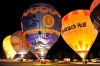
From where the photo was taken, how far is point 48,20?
25625 mm

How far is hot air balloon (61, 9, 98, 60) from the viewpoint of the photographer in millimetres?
25733

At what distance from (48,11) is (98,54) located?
28699 millimetres

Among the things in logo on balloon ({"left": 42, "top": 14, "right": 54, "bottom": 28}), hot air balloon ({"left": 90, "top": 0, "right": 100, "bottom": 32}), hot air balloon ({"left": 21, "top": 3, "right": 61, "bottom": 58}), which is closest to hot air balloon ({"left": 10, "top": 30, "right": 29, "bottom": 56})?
hot air balloon ({"left": 21, "top": 3, "right": 61, "bottom": 58})

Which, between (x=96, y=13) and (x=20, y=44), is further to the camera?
(x=20, y=44)

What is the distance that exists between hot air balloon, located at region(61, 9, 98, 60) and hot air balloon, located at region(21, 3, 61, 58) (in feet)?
5.05

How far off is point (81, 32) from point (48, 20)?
353 centimetres

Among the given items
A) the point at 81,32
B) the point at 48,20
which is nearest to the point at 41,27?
the point at 48,20

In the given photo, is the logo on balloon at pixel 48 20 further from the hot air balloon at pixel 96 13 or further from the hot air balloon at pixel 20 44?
the hot air balloon at pixel 20 44

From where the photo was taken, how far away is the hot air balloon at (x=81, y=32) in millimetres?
25733

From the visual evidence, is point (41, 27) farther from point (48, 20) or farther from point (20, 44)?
point (20, 44)

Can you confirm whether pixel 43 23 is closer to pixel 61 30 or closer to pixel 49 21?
pixel 49 21

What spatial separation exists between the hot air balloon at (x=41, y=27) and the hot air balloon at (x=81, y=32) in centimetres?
154

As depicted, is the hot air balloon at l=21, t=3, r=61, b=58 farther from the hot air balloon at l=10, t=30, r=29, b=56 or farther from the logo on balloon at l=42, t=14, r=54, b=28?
the hot air balloon at l=10, t=30, r=29, b=56

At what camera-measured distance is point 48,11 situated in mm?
25734
